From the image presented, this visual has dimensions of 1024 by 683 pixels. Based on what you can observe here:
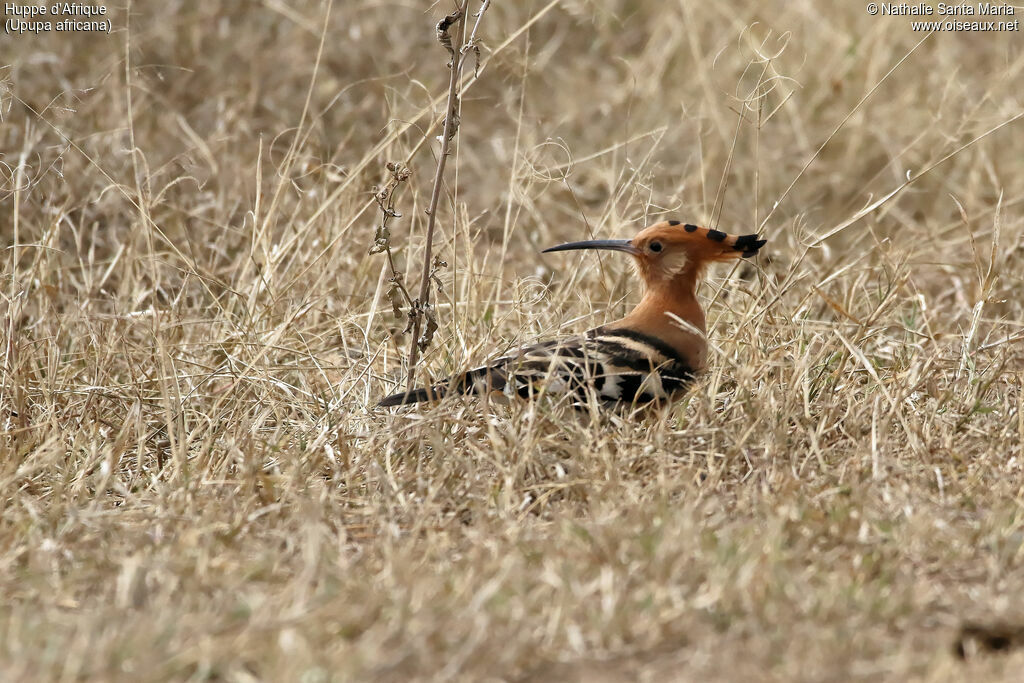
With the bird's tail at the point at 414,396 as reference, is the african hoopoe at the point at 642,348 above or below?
above

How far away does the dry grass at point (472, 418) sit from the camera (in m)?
2.42

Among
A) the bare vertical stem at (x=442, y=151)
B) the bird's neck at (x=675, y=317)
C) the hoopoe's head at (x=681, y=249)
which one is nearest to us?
the bare vertical stem at (x=442, y=151)

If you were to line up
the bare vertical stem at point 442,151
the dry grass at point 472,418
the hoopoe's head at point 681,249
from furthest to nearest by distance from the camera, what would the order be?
the hoopoe's head at point 681,249
the bare vertical stem at point 442,151
the dry grass at point 472,418

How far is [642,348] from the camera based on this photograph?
356cm

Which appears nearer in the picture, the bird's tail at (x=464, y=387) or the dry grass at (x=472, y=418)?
the dry grass at (x=472, y=418)

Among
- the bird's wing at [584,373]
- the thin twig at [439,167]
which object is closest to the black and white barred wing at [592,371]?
the bird's wing at [584,373]

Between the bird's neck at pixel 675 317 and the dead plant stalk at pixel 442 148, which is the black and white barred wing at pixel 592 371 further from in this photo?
the dead plant stalk at pixel 442 148

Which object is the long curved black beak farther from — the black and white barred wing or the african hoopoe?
the black and white barred wing

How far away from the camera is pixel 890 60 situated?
670 cm

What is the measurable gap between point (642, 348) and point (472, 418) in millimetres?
491

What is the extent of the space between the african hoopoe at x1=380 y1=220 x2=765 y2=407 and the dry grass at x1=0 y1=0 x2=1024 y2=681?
0.27ft

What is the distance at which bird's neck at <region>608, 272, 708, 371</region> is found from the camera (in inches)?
142

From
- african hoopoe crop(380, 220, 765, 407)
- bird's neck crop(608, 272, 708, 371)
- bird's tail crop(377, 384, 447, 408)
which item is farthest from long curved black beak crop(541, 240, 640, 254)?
bird's tail crop(377, 384, 447, 408)

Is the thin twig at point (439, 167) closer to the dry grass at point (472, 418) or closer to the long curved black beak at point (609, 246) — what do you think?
the dry grass at point (472, 418)
